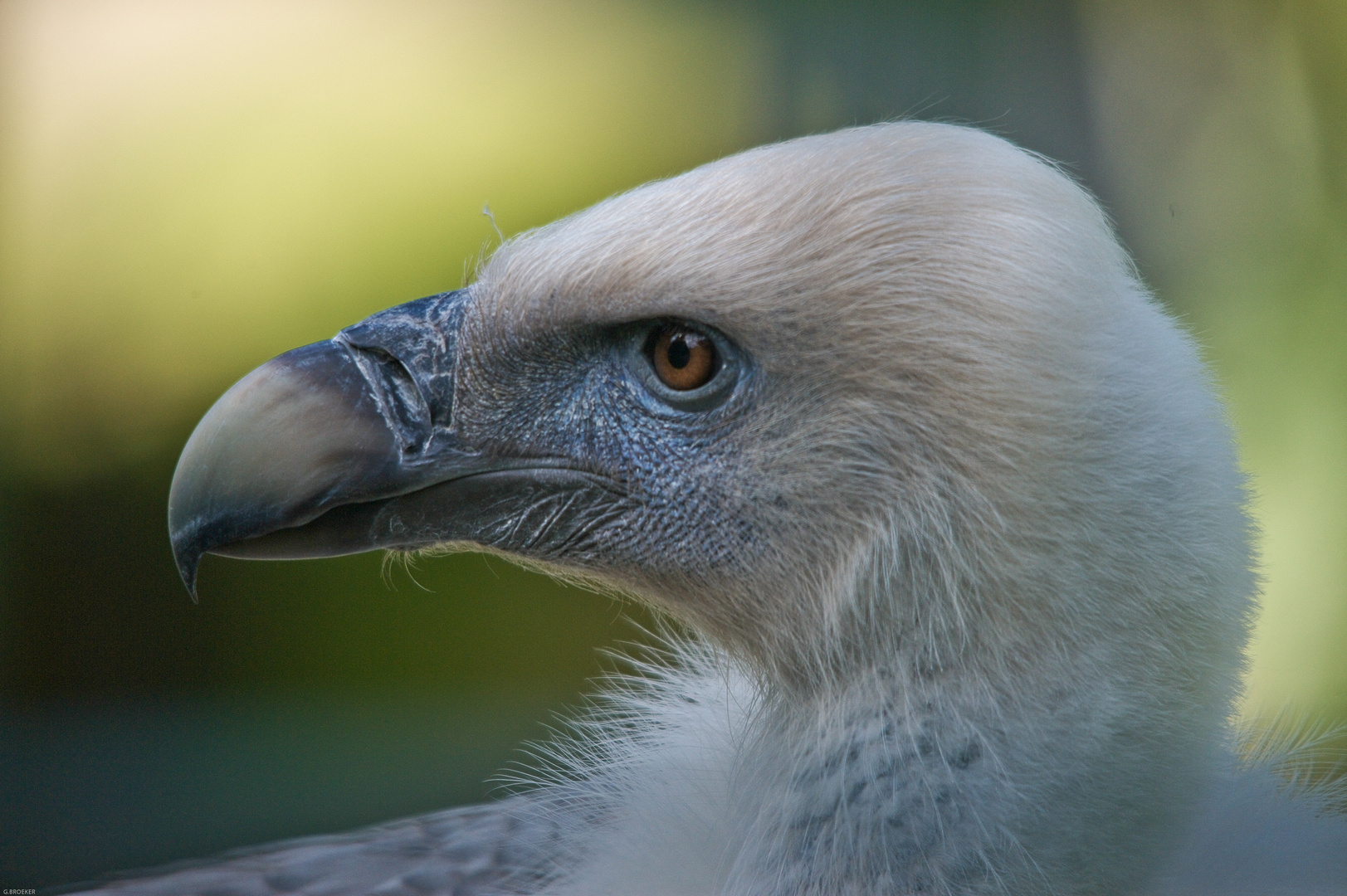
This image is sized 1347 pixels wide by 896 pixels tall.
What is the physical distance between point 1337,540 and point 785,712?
22.4 inches

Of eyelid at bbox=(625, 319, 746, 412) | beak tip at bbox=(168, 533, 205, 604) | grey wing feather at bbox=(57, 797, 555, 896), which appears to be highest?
eyelid at bbox=(625, 319, 746, 412)

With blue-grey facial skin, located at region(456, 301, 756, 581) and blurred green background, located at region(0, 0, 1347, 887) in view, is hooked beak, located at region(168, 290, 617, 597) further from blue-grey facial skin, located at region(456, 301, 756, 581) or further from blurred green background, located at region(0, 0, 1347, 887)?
blurred green background, located at region(0, 0, 1347, 887)

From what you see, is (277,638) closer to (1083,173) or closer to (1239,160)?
(1083,173)

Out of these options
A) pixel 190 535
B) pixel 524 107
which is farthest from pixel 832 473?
pixel 524 107

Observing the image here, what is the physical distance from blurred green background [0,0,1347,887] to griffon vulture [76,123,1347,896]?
0.10 m

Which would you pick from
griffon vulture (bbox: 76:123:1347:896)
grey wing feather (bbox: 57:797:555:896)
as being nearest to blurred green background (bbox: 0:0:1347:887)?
griffon vulture (bbox: 76:123:1347:896)

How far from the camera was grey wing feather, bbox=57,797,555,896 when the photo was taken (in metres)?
1.46

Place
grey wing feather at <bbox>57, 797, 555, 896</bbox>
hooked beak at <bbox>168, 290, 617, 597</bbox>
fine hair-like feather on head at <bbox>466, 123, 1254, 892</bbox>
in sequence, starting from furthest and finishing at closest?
grey wing feather at <bbox>57, 797, 555, 896</bbox>
hooked beak at <bbox>168, 290, 617, 597</bbox>
fine hair-like feather on head at <bbox>466, 123, 1254, 892</bbox>

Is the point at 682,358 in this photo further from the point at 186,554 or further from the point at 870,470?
the point at 186,554

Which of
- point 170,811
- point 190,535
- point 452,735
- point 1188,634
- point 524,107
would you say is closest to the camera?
point 1188,634

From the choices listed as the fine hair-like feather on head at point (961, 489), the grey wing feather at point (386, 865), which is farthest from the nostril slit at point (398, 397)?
the grey wing feather at point (386, 865)

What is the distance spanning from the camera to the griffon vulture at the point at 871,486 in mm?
917

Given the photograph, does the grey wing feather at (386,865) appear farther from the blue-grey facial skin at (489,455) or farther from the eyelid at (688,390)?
the eyelid at (688,390)

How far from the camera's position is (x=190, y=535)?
106cm
